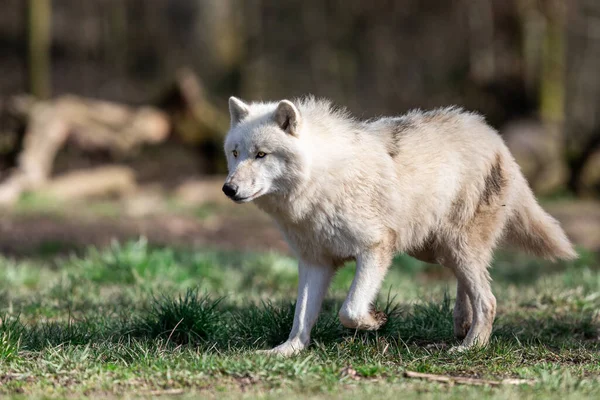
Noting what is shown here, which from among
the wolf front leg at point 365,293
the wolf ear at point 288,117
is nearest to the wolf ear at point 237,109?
the wolf ear at point 288,117

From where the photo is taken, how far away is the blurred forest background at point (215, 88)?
1334 centimetres

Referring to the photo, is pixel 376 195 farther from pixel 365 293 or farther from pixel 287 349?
pixel 287 349

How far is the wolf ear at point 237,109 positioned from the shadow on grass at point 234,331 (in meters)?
1.33

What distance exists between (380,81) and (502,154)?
19.7m

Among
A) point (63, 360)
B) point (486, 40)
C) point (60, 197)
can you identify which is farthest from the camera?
point (486, 40)

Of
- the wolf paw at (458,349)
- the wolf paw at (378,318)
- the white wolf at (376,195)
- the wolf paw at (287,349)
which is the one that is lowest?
the wolf paw at (458,349)

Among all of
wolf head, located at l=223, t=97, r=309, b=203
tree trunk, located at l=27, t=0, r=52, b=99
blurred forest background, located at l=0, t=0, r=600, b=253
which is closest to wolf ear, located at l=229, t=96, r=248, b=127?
wolf head, located at l=223, t=97, r=309, b=203

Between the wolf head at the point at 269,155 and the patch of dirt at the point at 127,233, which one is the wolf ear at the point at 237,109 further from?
the patch of dirt at the point at 127,233

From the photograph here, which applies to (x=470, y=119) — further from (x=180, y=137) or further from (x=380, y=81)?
(x=380, y=81)

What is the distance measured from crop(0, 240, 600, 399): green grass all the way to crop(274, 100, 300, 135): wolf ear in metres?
1.41

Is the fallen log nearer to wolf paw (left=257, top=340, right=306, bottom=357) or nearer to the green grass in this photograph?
the green grass

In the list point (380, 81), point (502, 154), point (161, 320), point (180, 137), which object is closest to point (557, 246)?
point (502, 154)

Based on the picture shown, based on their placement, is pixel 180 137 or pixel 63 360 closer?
pixel 63 360

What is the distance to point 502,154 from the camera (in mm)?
5891
